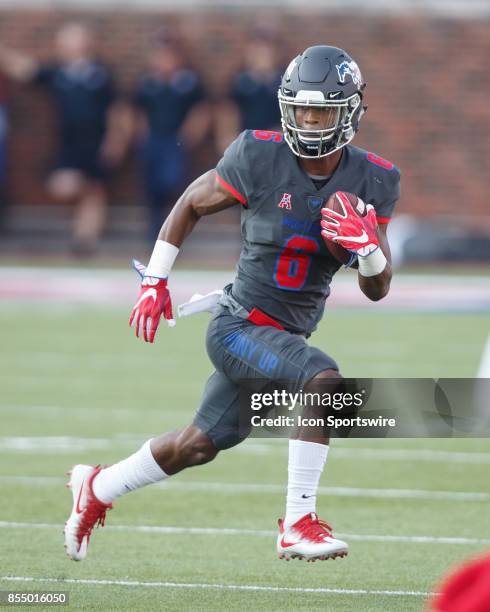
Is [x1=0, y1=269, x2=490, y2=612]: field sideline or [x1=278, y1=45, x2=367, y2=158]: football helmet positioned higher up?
[x1=278, y1=45, x2=367, y2=158]: football helmet

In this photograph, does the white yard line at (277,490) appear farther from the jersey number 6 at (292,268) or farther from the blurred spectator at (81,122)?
the blurred spectator at (81,122)

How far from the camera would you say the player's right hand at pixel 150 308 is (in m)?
4.82

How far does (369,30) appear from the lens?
1797 cm

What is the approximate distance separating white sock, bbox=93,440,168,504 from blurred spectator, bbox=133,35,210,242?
469 inches

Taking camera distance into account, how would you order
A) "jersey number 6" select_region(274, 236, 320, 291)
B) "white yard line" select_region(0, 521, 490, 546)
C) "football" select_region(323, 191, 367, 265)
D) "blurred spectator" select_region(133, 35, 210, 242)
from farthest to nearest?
"blurred spectator" select_region(133, 35, 210, 242), "white yard line" select_region(0, 521, 490, 546), "jersey number 6" select_region(274, 236, 320, 291), "football" select_region(323, 191, 367, 265)

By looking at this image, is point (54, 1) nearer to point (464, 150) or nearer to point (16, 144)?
point (16, 144)

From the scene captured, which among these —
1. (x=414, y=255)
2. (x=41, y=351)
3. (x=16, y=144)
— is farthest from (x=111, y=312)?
(x=16, y=144)

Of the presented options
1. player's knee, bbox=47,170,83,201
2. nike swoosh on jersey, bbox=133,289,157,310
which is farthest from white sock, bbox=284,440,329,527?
player's knee, bbox=47,170,83,201

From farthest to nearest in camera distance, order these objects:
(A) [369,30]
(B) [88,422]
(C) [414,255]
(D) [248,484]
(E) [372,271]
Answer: (A) [369,30] < (C) [414,255] < (B) [88,422] < (D) [248,484] < (E) [372,271]

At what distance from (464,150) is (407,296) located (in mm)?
4446

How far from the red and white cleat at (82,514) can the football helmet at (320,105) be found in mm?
1392

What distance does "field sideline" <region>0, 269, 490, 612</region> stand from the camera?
479cm

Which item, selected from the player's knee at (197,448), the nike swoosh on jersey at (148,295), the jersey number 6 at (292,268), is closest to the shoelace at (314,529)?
the player's knee at (197,448)

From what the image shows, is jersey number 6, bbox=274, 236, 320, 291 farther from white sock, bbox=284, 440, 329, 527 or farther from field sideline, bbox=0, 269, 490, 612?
field sideline, bbox=0, 269, 490, 612
